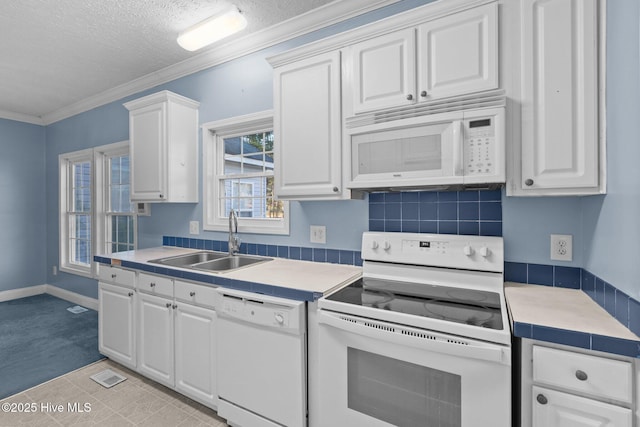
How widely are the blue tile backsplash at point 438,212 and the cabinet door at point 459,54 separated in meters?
0.59

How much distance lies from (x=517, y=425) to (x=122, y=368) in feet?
9.18

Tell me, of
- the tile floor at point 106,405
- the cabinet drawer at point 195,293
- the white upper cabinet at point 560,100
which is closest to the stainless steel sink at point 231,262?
the cabinet drawer at point 195,293

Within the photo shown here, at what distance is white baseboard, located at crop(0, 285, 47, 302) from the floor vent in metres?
3.27

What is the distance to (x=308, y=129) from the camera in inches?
77.4

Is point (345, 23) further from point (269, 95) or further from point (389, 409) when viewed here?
point (389, 409)

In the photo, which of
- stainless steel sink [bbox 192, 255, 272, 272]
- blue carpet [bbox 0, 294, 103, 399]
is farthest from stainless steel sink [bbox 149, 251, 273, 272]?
blue carpet [bbox 0, 294, 103, 399]

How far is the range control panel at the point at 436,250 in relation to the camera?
159cm

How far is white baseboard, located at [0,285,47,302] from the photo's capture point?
4.40 m

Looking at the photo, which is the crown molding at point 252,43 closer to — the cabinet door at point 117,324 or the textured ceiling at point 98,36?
the textured ceiling at point 98,36

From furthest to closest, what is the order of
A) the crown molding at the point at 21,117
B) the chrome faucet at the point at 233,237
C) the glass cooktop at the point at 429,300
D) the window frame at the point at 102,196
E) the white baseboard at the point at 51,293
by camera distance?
1. the crown molding at the point at 21,117
2. the white baseboard at the point at 51,293
3. the window frame at the point at 102,196
4. the chrome faucet at the point at 233,237
5. the glass cooktop at the point at 429,300

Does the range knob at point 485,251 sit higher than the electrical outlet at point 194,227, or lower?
lower

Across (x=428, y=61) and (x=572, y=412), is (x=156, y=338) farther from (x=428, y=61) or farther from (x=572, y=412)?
(x=428, y=61)

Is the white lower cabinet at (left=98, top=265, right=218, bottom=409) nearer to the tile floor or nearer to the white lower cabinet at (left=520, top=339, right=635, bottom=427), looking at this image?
the tile floor

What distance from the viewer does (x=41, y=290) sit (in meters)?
4.79
